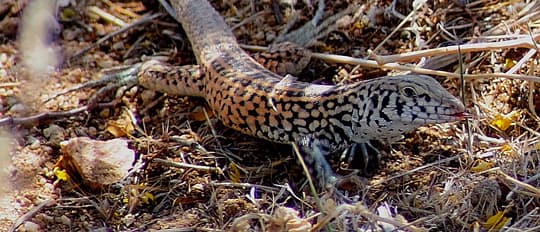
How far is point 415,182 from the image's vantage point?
4.20 m

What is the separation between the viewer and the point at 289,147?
4.69 meters

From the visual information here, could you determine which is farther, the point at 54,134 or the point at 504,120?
the point at 54,134

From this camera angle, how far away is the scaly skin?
414cm

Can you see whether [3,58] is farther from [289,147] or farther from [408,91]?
[408,91]

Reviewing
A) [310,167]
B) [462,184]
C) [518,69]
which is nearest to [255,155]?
[310,167]

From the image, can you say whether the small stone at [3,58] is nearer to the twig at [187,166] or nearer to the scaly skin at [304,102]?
the scaly skin at [304,102]

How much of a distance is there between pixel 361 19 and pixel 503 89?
41.2 inches

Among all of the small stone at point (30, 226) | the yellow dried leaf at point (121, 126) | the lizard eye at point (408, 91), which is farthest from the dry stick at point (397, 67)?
the small stone at point (30, 226)

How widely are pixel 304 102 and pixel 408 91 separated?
1.86 ft

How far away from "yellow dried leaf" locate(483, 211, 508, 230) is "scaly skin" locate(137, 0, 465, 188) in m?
0.50

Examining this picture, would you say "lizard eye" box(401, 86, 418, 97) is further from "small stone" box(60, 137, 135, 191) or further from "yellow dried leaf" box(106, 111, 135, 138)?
"yellow dried leaf" box(106, 111, 135, 138)

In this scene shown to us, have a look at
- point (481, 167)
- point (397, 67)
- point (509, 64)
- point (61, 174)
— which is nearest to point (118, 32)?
point (61, 174)

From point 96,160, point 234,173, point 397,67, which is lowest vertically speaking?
point 234,173

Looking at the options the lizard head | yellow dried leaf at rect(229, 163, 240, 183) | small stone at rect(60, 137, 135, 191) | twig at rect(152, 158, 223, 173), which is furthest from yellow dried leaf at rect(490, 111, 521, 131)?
small stone at rect(60, 137, 135, 191)
